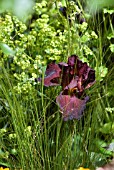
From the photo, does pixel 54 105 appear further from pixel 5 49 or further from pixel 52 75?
pixel 5 49

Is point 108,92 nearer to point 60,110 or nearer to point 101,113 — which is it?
point 101,113

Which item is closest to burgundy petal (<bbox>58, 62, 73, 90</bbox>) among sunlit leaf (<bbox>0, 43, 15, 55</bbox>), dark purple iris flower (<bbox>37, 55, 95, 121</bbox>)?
dark purple iris flower (<bbox>37, 55, 95, 121</bbox>)

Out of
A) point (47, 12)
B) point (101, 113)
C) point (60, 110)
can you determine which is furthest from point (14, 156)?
point (47, 12)

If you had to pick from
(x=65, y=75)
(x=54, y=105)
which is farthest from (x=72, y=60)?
(x=54, y=105)

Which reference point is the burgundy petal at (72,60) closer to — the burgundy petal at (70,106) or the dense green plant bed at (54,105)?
the dense green plant bed at (54,105)

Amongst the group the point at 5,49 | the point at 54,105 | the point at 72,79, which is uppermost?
the point at 5,49

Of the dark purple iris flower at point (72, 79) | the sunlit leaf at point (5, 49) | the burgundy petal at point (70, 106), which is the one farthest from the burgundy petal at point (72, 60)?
the sunlit leaf at point (5, 49)

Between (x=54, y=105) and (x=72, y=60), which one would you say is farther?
(x=54, y=105)

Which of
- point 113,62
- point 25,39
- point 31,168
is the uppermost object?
point 25,39
